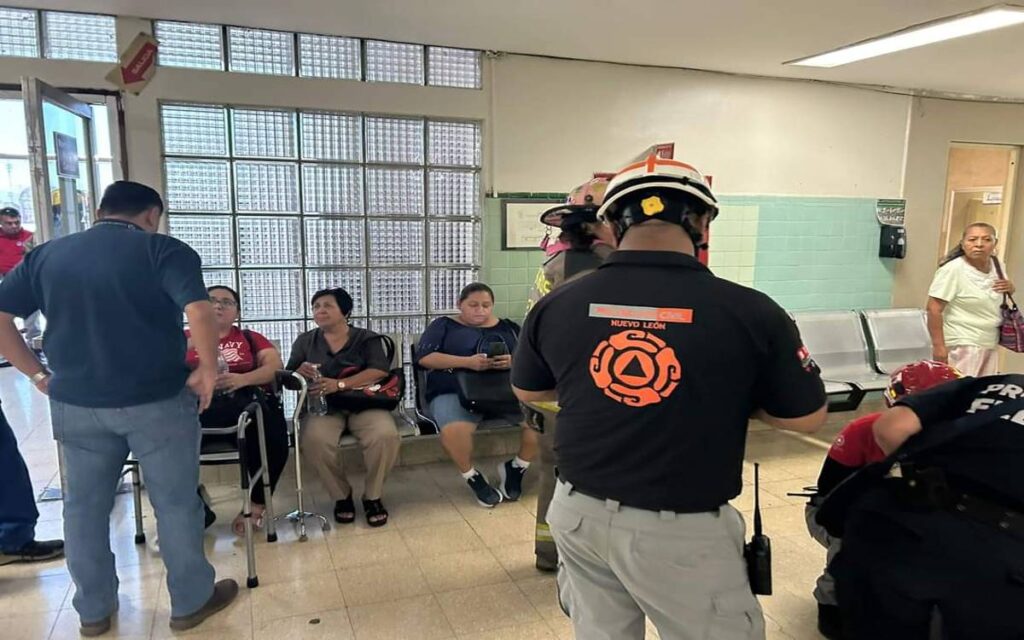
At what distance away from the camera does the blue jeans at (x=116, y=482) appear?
2193mm

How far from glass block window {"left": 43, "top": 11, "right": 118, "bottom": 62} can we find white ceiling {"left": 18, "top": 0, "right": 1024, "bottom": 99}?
158mm

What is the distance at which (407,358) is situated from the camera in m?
4.25

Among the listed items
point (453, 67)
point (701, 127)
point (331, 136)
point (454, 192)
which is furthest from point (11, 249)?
point (701, 127)

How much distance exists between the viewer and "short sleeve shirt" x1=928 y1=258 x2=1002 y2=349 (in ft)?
13.3

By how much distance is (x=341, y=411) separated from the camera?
11.6 feet

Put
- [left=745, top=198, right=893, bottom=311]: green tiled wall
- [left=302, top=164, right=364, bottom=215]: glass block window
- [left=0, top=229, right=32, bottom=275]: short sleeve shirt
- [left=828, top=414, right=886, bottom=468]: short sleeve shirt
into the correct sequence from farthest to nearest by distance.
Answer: [left=0, top=229, right=32, bottom=275]: short sleeve shirt, [left=745, top=198, right=893, bottom=311]: green tiled wall, [left=302, top=164, right=364, bottom=215]: glass block window, [left=828, top=414, right=886, bottom=468]: short sleeve shirt

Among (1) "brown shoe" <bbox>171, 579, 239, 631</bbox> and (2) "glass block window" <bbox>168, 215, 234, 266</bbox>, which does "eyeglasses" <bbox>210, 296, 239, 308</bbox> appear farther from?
(1) "brown shoe" <bbox>171, 579, 239, 631</bbox>

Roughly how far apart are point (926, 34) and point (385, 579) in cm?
392

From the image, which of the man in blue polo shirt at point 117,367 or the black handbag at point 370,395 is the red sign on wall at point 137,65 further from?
the black handbag at point 370,395

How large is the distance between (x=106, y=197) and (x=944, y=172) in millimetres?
5732

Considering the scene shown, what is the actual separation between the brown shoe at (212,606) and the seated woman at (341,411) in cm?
74

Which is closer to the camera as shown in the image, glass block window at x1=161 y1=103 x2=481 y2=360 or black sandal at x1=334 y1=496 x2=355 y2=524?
black sandal at x1=334 y1=496 x2=355 y2=524

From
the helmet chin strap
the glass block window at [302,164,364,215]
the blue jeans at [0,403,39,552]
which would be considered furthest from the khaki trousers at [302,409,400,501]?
the helmet chin strap

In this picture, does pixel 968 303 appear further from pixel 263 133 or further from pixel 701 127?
pixel 263 133
